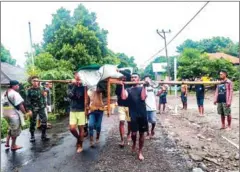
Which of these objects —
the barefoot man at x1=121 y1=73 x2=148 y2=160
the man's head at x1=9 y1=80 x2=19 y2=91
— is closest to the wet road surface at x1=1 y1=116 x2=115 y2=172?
the barefoot man at x1=121 y1=73 x2=148 y2=160

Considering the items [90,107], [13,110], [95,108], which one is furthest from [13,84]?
[95,108]

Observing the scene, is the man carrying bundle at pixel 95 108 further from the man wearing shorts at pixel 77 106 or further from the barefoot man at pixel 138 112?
the barefoot man at pixel 138 112

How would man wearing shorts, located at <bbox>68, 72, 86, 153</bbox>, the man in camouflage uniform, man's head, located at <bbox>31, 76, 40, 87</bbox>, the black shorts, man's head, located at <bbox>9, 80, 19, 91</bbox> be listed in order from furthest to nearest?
the man in camouflage uniform, man's head, located at <bbox>31, 76, 40, 87</bbox>, man's head, located at <bbox>9, 80, 19, 91</bbox>, man wearing shorts, located at <bbox>68, 72, 86, 153</bbox>, the black shorts

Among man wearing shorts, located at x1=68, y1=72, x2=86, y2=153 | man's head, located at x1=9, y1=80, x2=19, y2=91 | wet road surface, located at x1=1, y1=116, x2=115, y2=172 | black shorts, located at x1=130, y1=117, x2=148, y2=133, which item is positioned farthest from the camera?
man's head, located at x1=9, y1=80, x2=19, y2=91

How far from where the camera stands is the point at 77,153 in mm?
7414

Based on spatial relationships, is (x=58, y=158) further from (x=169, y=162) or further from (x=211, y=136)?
(x=211, y=136)

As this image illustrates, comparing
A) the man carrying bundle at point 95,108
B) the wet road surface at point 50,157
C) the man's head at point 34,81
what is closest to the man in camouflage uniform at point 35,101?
the man's head at point 34,81

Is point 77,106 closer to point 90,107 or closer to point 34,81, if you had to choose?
point 90,107

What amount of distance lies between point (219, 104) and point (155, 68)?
47.8 meters

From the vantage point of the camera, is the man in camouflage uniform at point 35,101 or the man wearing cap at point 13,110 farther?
Result: the man in camouflage uniform at point 35,101

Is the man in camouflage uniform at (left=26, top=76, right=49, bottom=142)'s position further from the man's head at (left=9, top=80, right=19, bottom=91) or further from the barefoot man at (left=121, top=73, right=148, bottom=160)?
the barefoot man at (left=121, top=73, right=148, bottom=160)

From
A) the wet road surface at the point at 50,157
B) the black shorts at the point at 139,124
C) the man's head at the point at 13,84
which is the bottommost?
the wet road surface at the point at 50,157

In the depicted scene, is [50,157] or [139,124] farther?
[50,157]

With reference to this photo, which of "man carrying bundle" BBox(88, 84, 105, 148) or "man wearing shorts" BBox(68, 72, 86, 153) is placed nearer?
"man wearing shorts" BBox(68, 72, 86, 153)
